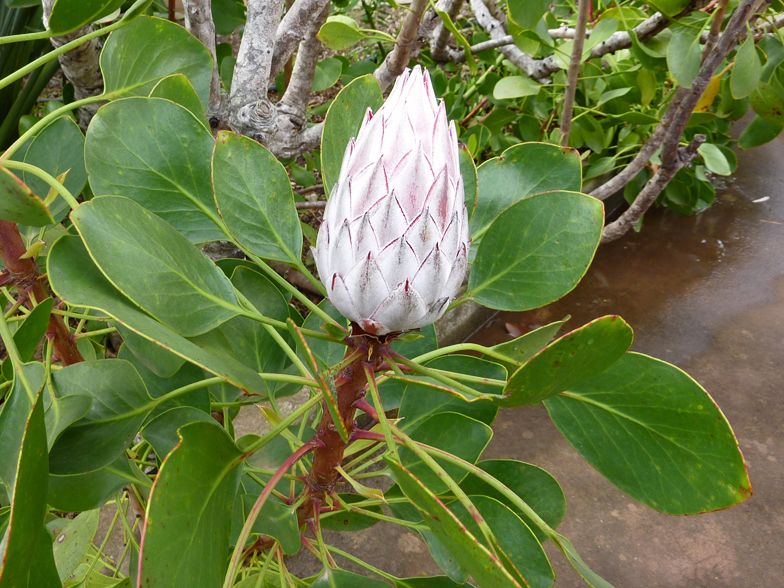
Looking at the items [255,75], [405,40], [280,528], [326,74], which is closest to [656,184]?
[405,40]

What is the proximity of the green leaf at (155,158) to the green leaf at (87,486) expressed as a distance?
24 cm

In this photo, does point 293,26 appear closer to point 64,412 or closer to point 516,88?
point 516,88

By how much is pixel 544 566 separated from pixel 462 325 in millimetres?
1011

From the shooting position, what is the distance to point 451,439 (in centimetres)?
54

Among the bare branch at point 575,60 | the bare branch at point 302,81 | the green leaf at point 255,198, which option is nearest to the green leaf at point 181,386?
the green leaf at point 255,198

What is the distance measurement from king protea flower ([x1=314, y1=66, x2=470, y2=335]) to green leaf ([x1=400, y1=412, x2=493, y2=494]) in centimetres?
16

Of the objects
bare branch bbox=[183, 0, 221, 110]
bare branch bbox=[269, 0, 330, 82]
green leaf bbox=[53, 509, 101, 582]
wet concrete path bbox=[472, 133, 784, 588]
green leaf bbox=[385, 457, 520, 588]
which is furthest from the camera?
wet concrete path bbox=[472, 133, 784, 588]

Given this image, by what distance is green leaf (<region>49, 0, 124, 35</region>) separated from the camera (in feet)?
1.37

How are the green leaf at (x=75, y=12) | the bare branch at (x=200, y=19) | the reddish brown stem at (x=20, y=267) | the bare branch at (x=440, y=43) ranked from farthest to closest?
1. the bare branch at (x=440, y=43)
2. the bare branch at (x=200, y=19)
3. the reddish brown stem at (x=20, y=267)
4. the green leaf at (x=75, y=12)

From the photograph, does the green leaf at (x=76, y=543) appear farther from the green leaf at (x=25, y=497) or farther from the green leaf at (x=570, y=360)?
the green leaf at (x=570, y=360)

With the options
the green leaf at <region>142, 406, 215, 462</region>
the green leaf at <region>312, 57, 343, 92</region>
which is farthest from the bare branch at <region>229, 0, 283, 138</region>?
the green leaf at <region>142, 406, 215, 462</region>

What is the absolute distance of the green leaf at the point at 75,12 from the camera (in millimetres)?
417

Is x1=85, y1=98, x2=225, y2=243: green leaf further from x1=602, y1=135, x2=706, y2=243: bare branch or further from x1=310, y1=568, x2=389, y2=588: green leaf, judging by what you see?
x1=602, y1=135, x2=706, y2=243: bare branch

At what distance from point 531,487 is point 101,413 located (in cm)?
43
